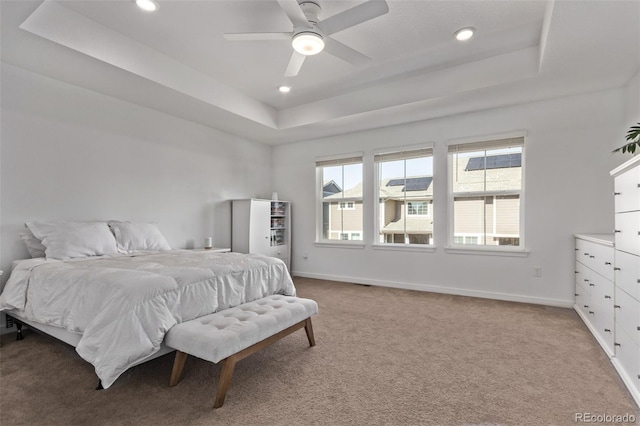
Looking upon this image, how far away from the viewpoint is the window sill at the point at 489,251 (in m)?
3.94

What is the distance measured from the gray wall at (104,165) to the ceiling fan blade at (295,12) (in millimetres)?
2684

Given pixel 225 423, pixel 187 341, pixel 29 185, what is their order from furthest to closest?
pixel 29 185
pixel 187 341
pixel 225 423

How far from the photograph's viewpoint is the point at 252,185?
227 inches

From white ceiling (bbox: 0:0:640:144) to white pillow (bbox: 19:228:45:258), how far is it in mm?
1612

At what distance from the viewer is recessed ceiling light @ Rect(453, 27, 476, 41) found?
2871mm

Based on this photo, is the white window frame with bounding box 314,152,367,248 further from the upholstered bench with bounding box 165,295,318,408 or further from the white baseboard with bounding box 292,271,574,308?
the upholstered bench with bounding box 165,295,318,408

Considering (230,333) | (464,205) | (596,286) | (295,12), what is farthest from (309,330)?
(464,205)

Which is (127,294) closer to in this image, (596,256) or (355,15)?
(355,15)

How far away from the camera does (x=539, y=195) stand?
3.86 m

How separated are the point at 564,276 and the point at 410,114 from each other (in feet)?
9.01

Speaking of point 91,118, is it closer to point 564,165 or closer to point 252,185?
point 252,185

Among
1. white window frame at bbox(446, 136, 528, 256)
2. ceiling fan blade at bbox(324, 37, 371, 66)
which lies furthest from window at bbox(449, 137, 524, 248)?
ceiling fan blade at bbox(324, 37, 371, 66)

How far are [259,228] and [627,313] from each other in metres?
4.32

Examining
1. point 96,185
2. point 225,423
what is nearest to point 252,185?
point 96,185
